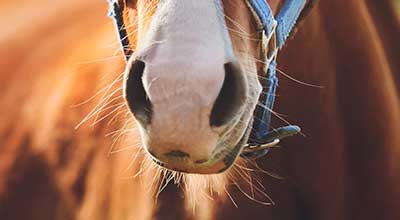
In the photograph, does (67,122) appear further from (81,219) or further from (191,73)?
(191,73)

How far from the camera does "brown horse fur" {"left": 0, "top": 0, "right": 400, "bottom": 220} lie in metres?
2.03

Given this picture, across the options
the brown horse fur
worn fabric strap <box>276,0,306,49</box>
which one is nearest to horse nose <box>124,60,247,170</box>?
worn fabric strap <box>276,0,306,49</box>

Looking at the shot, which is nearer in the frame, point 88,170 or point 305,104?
point 305,104

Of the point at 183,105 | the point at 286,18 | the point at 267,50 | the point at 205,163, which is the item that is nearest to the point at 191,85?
the point at 183,105

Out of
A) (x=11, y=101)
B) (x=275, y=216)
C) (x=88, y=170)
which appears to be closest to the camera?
(x=275, y=216)

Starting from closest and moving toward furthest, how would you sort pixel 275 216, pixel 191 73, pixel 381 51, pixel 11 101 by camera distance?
pixel 191 73, pixel 275 216, pixel 381 51, pixel 11 101

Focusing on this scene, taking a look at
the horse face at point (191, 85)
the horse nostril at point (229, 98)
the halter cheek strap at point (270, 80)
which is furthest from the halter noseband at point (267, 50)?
the horse nostril at point (229, 98)

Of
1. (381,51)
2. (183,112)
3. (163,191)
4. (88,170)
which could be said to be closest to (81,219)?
(88,170)

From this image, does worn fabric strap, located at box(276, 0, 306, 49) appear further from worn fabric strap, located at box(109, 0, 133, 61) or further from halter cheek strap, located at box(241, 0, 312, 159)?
worn fabric strap, located at box(109, 0, 133, 61)

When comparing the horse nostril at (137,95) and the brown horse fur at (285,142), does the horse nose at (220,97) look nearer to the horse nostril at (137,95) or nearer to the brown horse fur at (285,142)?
the horse nostril at (137,95)

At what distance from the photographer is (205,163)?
1.45 meters

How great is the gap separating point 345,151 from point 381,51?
0.27 metres

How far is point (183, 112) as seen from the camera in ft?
4.45

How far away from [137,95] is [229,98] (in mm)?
147
